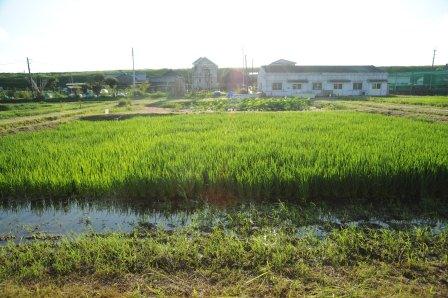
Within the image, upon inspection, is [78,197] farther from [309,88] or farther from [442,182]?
[309,88]

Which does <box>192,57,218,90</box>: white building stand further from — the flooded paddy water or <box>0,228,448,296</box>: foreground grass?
<box>0,228,448,296</box>: foreground grass

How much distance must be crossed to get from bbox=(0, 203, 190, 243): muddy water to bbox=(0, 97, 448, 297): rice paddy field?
31mm

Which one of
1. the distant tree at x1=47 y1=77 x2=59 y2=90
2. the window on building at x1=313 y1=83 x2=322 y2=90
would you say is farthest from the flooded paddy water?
the distant tree at x1=47 y1=77 x2=59 y2=90

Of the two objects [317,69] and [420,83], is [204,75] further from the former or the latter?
[420,83]

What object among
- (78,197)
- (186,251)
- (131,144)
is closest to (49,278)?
(186,251)

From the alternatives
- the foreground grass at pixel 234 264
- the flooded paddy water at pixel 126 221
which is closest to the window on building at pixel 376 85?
the flooded paddy water at pixel 126 221

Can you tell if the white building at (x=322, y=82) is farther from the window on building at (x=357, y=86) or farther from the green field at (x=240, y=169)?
the green field at (x=240, y=169)

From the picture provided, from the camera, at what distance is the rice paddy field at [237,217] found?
2639mm

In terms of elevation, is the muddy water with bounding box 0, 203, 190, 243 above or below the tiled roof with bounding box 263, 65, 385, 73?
below

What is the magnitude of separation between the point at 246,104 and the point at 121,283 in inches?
743

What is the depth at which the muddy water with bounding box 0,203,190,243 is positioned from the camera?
3746 millimetres

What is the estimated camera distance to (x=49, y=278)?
271cm

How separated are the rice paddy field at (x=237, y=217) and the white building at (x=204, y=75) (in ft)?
123

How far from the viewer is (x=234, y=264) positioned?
9.38 ft
